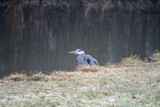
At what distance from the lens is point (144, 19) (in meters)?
12.3

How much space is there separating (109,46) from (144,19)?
257 cm

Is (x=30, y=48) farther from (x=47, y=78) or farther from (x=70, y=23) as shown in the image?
(x=47, y=78)

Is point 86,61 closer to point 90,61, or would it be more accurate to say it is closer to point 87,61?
point 87,61

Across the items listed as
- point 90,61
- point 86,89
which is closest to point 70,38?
point 90,61

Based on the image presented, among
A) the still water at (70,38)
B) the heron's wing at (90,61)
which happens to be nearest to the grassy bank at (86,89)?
the heron's wing at (90,61)

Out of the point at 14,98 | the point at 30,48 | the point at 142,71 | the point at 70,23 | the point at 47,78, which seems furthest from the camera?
the point at 70,23

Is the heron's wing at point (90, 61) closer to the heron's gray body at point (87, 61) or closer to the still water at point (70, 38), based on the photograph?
the heron's gray body at point (87, 61)

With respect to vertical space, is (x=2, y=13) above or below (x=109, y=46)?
above

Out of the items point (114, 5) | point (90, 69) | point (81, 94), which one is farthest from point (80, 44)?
point (81, 94)

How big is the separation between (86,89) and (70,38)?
6.46 m

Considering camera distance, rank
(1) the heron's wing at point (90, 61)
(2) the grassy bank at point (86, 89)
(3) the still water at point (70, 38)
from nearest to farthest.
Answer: (2) the grassy bank at point (86, 89) < (1) the heron's wing at point (90, 61) < (3) the still water at point (70, 38)

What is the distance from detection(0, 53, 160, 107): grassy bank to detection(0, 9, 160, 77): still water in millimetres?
2344

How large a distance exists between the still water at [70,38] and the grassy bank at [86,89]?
234cm

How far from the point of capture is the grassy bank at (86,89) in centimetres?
399
